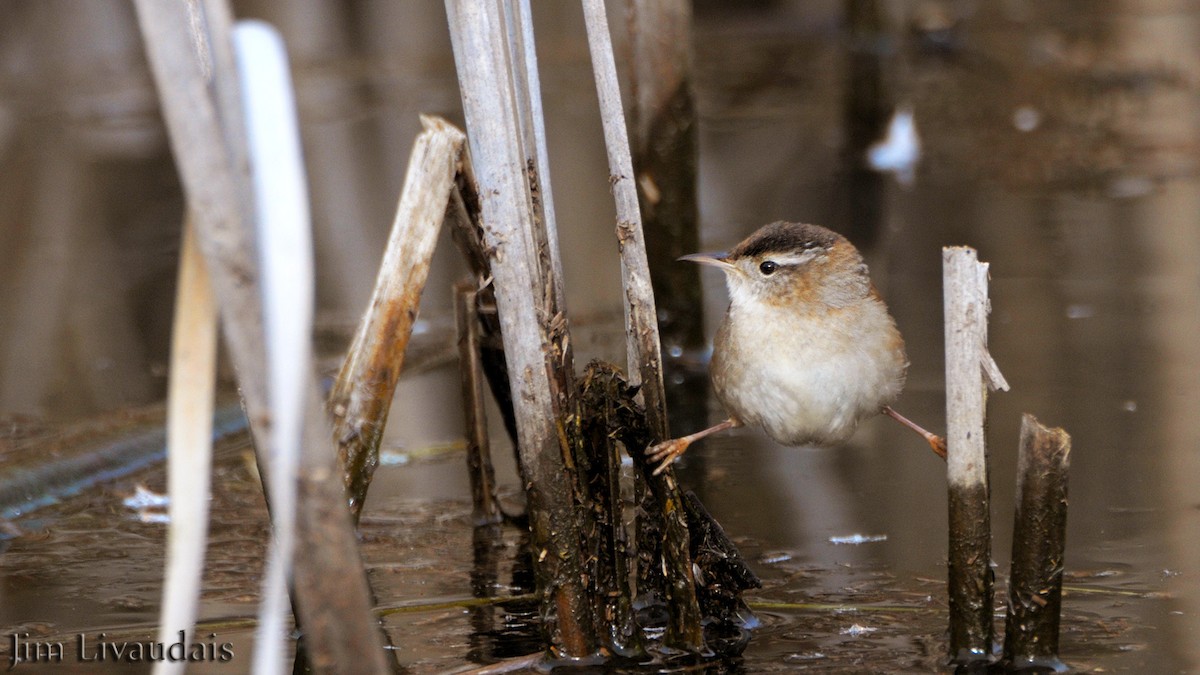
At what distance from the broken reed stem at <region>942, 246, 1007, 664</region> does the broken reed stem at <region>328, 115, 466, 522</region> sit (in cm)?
127

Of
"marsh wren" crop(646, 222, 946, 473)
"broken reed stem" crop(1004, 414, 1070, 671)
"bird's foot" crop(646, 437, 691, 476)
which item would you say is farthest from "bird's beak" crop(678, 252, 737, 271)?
"broken reed stem" crop(1004, 414, 1070, 671)

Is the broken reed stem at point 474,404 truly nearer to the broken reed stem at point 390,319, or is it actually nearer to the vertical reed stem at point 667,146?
the broken reed stem at point 390,319

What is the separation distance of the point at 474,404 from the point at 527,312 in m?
1.07

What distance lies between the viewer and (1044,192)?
9.10m

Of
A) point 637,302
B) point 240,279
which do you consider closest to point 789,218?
point 637,302

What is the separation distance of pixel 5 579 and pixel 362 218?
5591mm

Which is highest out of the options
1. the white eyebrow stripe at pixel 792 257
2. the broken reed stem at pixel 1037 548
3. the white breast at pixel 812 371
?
the white eyebrow stripe at pixel 792 257

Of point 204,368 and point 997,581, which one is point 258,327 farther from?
point 997,581

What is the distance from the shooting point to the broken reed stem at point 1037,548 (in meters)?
3.12

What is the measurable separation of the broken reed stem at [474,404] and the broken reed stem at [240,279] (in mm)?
1743

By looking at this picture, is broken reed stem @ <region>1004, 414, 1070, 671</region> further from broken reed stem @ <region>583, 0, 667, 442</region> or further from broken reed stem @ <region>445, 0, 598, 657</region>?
broken reed stem @ <region>445, 0, 598, 657</region>

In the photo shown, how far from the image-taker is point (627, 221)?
336cm

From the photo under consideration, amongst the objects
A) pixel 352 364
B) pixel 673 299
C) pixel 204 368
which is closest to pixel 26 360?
pixel 673 299

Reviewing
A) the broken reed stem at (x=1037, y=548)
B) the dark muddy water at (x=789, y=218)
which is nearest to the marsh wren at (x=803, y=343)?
the broken reed stem at (x=1037, y=548)
